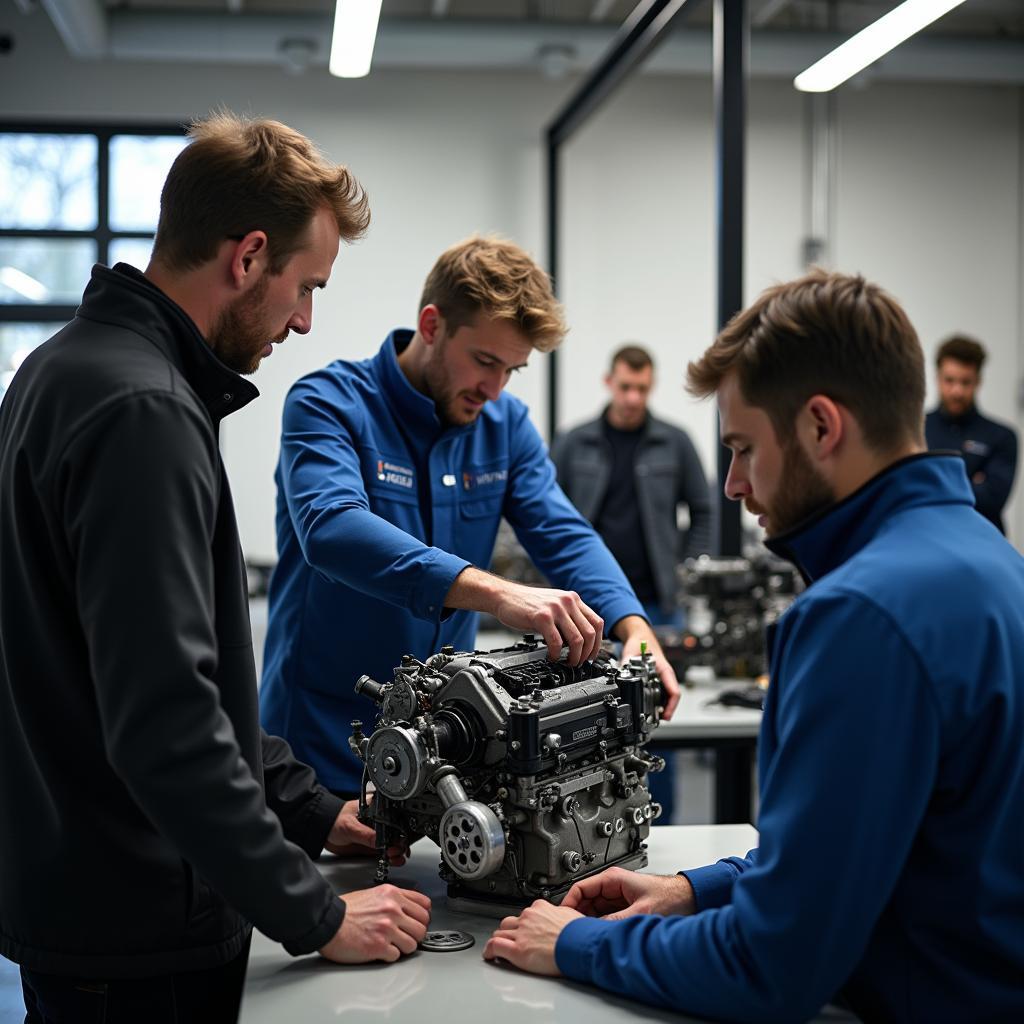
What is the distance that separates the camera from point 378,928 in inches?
58.4

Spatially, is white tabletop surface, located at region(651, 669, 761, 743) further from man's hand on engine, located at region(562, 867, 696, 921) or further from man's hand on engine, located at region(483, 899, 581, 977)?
man's hand on engine, located at region(483, 899, 581, 977)

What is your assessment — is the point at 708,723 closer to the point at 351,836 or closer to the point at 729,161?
the point at 351,836

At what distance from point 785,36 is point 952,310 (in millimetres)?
2357

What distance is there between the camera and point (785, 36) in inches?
278

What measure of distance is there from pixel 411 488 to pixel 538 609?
587mm

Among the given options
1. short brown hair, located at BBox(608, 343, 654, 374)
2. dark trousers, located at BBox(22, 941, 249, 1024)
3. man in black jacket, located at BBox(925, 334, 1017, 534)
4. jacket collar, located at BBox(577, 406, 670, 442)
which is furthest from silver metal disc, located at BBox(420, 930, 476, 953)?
man in black jacket, located at BBox(925, 334, 1017, 534)

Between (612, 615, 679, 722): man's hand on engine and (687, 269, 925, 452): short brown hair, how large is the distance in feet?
2.64

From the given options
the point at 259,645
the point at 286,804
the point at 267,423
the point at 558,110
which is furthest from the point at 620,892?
the point at 558,110

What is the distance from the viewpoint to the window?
760 centimetres

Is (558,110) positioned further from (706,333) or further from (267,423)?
(267,423)

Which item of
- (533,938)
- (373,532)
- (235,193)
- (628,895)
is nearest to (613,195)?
(373,532)

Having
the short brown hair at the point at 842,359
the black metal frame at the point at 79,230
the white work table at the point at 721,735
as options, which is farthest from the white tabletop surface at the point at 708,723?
the black metal frame at the point at 79,230

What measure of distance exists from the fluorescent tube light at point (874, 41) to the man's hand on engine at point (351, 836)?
2.51 m

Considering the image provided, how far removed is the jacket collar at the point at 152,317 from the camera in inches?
56.1
